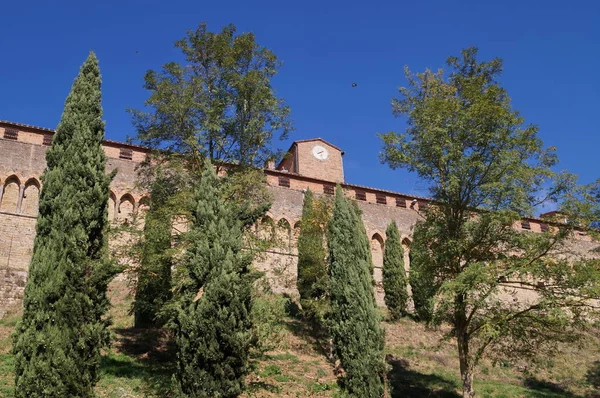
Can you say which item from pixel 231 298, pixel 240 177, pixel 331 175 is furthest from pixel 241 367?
Answer: pixel 331 175

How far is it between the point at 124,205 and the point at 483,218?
17.6m

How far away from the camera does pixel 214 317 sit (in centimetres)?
1091

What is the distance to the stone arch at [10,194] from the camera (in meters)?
24.0

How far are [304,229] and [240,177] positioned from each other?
295 inches

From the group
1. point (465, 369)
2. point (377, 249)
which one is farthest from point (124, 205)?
point (465, 369)

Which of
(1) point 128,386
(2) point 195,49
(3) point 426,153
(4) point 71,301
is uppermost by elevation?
(2) point 195,49

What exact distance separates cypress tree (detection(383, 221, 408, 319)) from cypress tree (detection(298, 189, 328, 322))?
5.30m

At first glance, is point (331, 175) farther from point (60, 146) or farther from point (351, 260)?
point (60, 146)

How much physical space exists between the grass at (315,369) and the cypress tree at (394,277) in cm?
81

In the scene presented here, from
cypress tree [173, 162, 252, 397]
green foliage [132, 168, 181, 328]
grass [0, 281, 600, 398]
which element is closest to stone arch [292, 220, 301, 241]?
grass [0, 281, 600, 398]

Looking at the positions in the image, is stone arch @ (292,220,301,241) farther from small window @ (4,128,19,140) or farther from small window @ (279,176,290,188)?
small window @ (4,128,19,140)

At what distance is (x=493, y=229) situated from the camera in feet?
52.9

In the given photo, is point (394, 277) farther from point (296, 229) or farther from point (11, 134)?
point (11, 134)

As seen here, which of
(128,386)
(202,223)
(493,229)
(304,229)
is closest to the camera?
(202,223)
